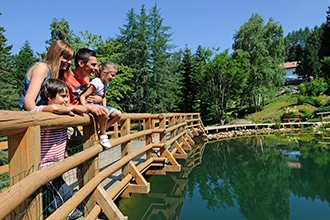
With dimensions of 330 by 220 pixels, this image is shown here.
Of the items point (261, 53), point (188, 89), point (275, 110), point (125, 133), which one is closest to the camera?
point (125, 133)

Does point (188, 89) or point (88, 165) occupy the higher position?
point (188, 89)

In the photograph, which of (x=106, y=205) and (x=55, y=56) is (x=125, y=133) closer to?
(x=106, y=205)

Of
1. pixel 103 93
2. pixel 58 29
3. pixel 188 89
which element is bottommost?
pixel 103 93

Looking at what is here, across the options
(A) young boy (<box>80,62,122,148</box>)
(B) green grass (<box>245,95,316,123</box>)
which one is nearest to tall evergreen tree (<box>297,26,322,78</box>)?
(B) green grass (<box>245,95,316,123</box>)

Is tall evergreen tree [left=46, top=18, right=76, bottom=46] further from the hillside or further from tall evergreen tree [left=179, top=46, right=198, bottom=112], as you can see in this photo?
the hillside

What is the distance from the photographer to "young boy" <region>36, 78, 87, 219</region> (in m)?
1.91

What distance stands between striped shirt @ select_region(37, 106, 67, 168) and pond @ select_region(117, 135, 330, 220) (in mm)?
2767

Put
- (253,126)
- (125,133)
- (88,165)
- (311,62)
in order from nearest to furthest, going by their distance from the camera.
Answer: (88,165) < (125,133) < (253,126) < (311,62)

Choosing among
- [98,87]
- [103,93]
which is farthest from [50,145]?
[103,93]

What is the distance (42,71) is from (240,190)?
17.9ft

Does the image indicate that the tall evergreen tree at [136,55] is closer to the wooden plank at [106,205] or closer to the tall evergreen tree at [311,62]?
the wooden plank at [106,205]

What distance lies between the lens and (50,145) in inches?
77.0

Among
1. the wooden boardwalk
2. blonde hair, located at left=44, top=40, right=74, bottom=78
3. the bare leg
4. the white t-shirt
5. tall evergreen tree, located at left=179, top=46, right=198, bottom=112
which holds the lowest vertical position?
the wooden boardwalk

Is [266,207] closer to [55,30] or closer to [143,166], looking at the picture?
[143,166]
